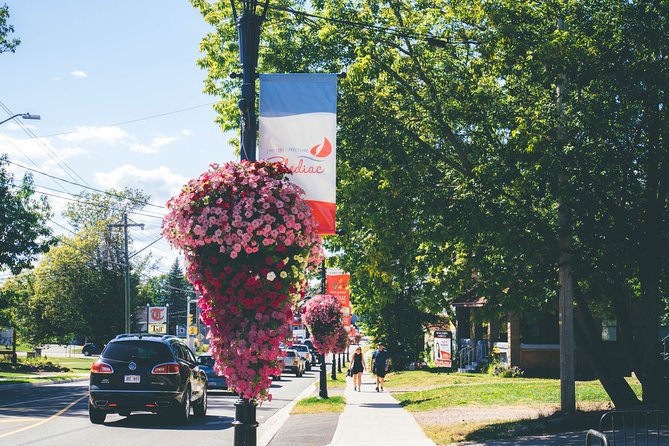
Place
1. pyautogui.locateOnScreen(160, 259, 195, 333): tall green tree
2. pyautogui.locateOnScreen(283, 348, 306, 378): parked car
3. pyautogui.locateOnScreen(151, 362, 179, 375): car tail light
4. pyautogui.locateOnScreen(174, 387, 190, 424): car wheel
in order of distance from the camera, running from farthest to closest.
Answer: pyautogui.locateOnScreen(160, 259, 195, 333): tall green tree < pyautogui.locateOnScreen(283, 348, 306, 378): parked car < pyautogui.locateOnScreen(174, 387, 190, 424): car wheel < pyautogui.locateOnScreen(151, 362, 179, 375): car tail light

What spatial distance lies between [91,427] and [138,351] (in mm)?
1690

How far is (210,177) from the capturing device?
7.45 meters

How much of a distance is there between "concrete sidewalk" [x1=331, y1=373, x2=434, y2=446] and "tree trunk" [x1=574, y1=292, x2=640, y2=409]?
3787 mm

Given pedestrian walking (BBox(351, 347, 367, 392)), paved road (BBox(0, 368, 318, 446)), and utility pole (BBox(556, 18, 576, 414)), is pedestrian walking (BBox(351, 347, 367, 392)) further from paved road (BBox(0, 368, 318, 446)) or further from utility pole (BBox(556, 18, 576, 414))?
utility pole (BBox(556, 18, 576, 414))

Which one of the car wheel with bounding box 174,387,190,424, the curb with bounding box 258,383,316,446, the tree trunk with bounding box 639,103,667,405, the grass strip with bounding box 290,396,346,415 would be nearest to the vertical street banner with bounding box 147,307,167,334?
the grass strip with bounding box 290,396,346,415

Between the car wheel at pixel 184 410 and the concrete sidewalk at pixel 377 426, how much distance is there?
10.5ft

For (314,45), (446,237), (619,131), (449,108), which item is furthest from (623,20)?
(314,45)

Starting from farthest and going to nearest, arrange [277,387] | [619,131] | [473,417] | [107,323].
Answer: [107,323]
[277,387]
[473,417]
[619,131]

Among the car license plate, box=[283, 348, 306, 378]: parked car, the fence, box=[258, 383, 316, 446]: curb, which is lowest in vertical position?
box=[283, 348, 306, 378]: parked car

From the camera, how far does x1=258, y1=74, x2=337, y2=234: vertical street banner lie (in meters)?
8.72

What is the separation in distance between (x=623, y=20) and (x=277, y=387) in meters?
22.6

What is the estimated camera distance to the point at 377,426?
1633 cm

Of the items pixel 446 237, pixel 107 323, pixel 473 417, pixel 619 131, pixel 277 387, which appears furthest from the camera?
pixel 107 323

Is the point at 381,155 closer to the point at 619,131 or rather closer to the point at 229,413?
the point at 619,131
